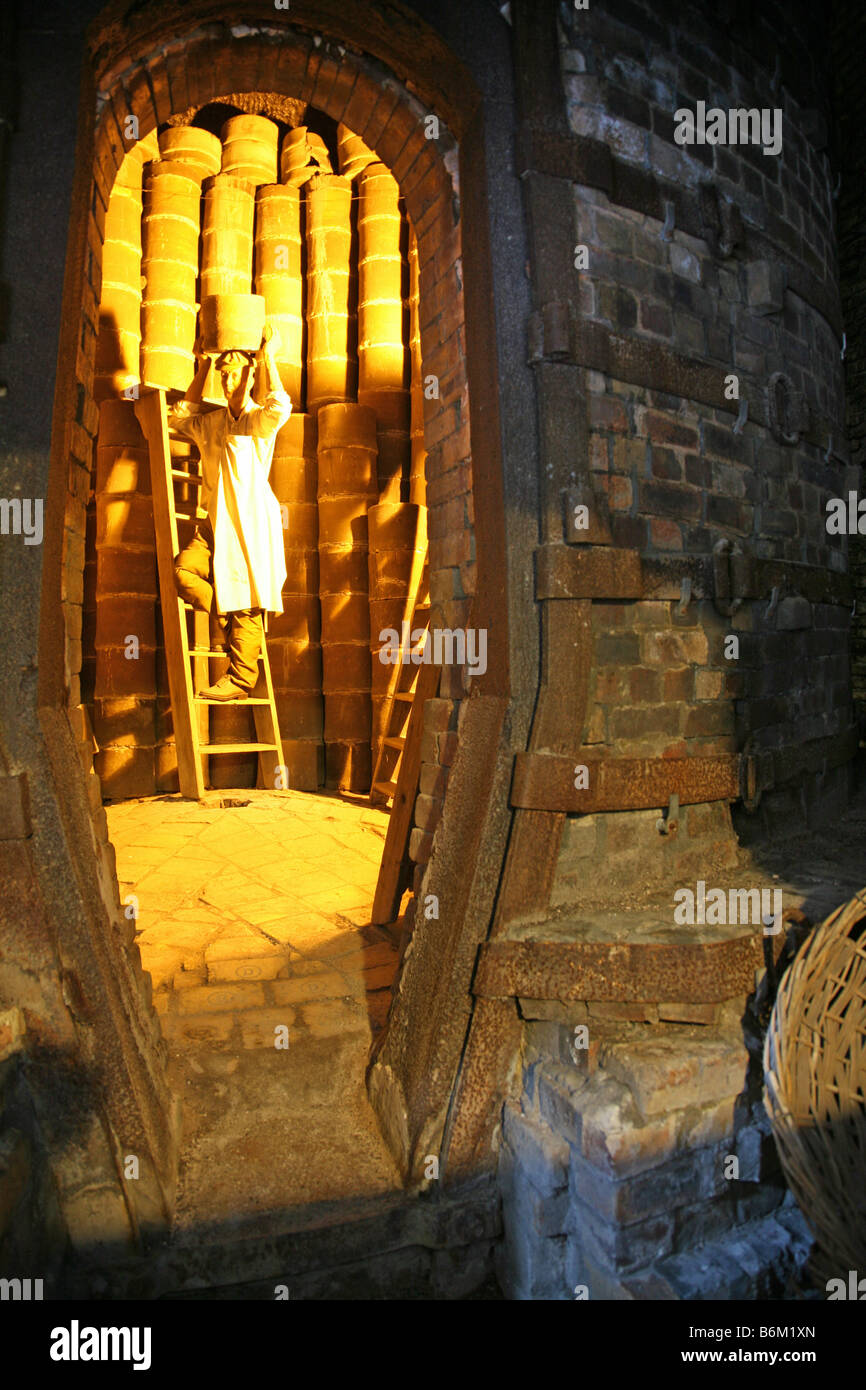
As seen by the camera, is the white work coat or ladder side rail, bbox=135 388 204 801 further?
ladder side rail, bbox=135 388 204 801

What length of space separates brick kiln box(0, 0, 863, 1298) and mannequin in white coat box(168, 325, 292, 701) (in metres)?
3.06

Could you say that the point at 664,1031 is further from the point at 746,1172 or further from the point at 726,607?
the point at 726,607

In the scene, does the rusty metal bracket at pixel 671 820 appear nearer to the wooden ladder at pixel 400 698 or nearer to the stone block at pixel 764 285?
the stone block at pixel 764 285

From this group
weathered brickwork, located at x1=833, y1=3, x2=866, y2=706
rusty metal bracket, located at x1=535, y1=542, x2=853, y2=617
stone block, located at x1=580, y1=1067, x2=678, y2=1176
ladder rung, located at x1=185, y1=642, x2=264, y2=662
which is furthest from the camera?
ladder rung, located at x1=185, y1=642, x2=264, y2=662

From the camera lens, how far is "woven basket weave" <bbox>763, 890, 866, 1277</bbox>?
1.62m

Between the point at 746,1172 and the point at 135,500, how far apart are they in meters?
5.91

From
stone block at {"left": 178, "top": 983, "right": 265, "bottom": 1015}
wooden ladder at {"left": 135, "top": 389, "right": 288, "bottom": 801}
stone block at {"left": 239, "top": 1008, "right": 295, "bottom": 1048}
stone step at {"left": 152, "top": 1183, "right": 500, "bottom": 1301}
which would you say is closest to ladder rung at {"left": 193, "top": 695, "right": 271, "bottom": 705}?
wooden ladder at {"left": 135, "top": 389, "right": 288, "bottom": 801}

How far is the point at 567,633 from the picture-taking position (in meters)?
2.21

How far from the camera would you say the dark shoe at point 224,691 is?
19.7 ft

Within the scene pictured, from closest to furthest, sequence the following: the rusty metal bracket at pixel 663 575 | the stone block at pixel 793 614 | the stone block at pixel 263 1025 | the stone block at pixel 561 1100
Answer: the stone block at pixel 561 1100
the rusty metal bracket at pixel 663 575
the stone block at pixel 263 1025
the stone block at pixel 793 614

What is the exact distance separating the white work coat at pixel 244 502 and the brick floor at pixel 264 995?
175 cm

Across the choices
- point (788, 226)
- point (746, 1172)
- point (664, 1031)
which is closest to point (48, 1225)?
point (664, 1031)

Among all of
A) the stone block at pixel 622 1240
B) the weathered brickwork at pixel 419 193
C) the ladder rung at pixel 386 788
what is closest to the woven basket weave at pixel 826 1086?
the stone block at pixel 622 1240

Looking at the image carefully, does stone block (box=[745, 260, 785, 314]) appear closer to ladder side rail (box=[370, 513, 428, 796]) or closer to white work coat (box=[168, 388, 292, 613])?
ladder side rail (box=[370, 513, 428, 796])
